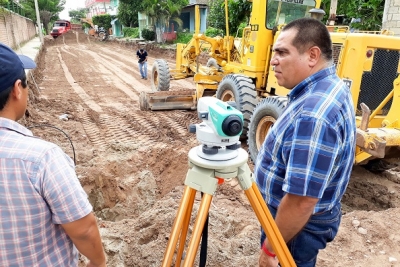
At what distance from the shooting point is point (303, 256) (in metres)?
1.80

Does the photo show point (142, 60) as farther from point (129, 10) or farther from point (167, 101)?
point (129, 10)

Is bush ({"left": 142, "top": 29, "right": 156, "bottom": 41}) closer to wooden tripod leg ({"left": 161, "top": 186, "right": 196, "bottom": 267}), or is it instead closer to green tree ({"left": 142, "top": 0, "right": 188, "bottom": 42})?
green tree ({"left": 142, "top": 0, "right": 188, "bottom": 42})

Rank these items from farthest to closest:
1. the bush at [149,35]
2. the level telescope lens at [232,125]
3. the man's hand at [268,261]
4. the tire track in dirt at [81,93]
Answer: the bush at [149,35], the tire track in dirt at [81,93], the man's hand at [268,261], the level telescope lens at [232,125]

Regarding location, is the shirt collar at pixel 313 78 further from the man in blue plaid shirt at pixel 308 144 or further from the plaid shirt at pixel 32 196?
the plaid shirt at pixel 32 196

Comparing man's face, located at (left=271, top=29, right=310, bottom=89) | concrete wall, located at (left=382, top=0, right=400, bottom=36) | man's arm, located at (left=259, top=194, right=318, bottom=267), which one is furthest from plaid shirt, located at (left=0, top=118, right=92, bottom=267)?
concrete wall, located at (left=382, top=0, right=400, bottom=36)

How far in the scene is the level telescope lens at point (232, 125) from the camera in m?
1.28

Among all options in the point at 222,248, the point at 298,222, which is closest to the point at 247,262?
the point at 222,248

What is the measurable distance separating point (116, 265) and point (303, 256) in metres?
1.56

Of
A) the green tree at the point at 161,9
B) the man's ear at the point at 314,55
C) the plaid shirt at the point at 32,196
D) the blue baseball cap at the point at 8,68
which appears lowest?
the plaid shirt at the point at 32,196

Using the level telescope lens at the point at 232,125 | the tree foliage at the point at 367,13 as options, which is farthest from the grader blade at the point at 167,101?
the tree foliage at the point at 367,13

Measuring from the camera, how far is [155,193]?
4504mm

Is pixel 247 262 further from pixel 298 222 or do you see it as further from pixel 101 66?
pixel 101 66

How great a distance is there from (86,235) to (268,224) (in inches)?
31.6

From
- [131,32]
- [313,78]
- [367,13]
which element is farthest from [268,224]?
[131,32]
